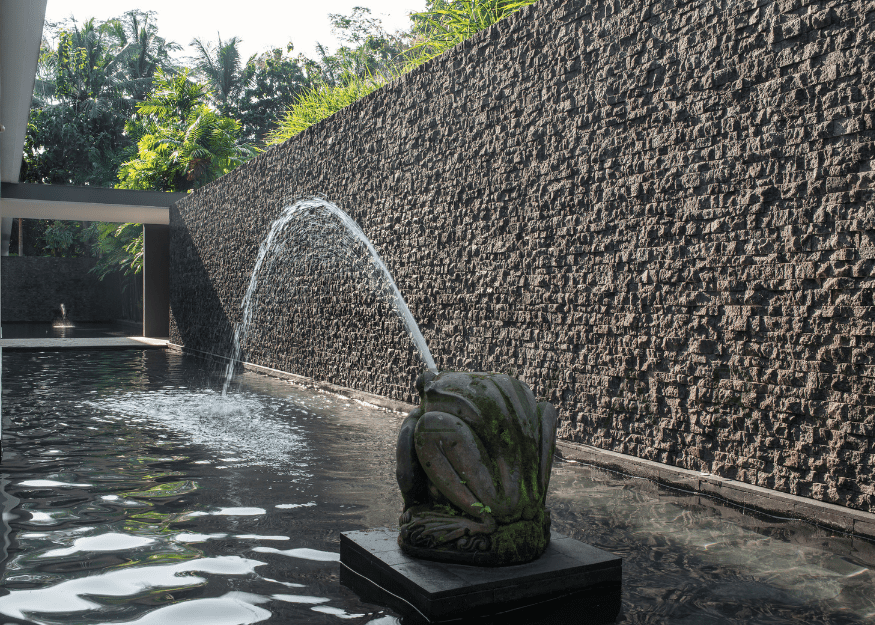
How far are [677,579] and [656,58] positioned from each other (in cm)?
354

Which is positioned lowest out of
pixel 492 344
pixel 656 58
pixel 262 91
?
pixel 492 344

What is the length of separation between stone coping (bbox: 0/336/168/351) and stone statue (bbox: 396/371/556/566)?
A: 1557 cm

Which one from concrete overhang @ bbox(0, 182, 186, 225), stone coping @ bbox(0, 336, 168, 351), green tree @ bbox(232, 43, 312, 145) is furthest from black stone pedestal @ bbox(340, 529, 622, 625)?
green tree @ bbox(232, 43, 312, 145)

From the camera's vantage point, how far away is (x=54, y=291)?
103ft

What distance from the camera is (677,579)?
316cm

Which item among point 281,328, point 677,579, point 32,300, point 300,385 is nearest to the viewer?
point 677,579

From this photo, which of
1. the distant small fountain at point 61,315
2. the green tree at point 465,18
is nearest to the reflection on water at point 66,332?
the distant small fountain at point 61,315

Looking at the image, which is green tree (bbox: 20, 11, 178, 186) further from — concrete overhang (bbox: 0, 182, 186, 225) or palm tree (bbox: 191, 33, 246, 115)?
concrete overhang (bbox: 0, 182, 186, 225)

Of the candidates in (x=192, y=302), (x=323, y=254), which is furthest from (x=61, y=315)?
(x=323, y=254)

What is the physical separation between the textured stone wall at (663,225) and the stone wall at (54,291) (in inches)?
1091

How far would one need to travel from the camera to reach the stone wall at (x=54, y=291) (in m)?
30.7

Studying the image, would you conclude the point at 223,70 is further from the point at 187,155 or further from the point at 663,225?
the point at 663,225

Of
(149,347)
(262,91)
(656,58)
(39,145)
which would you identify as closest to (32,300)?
(39,145)

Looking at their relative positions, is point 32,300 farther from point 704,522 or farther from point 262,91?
point 704,522
